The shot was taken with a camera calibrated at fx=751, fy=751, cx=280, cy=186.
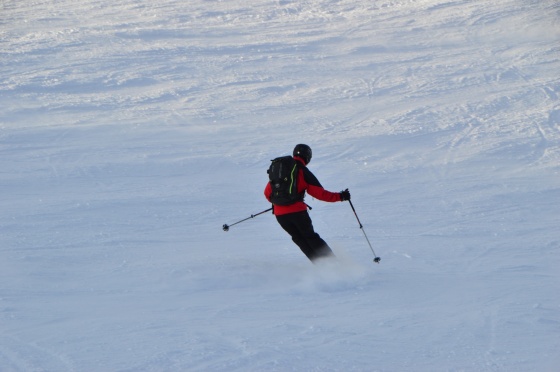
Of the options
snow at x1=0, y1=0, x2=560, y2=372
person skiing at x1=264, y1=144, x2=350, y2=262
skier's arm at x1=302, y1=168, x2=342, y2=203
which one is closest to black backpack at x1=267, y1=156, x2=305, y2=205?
person skiing at x1=264, y1=144, x2=350, y2=262

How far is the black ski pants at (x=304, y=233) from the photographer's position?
286 inches

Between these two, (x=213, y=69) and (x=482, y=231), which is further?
(x=213, y=69)

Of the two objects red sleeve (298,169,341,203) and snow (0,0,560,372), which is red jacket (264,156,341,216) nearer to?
red sleeve (298,169,341,203)

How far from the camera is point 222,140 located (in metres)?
13.6

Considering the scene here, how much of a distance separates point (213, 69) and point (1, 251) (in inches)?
423

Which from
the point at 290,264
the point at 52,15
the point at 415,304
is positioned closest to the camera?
the point at 415,304

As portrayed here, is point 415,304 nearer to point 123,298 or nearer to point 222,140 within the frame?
point 123,298

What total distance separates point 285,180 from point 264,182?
15.1ft

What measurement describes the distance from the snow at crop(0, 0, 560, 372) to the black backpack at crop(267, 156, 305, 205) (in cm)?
81

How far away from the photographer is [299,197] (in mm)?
7180

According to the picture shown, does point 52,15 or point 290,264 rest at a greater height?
point 52,15

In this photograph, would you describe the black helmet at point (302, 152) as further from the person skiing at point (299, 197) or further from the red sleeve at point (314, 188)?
the red sleeve at point (314, 188)

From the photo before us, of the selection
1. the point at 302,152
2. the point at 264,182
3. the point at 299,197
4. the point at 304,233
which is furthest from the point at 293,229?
the point at 264,182

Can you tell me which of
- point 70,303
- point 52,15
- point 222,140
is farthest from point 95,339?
point 52,15
